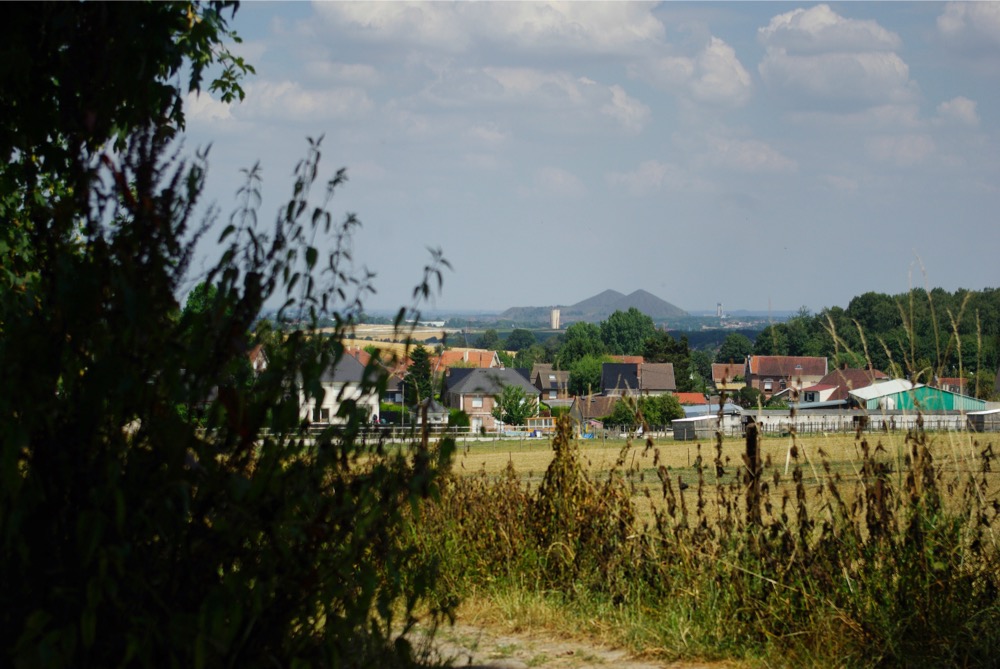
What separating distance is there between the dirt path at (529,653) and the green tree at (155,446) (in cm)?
261

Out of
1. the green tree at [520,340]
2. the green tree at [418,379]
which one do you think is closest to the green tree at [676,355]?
the green tree at [520,340]

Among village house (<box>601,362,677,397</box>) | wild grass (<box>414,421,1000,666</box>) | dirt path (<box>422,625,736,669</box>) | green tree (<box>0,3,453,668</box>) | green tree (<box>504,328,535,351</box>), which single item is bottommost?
dirt path (<box>422,625,736,669</box>)

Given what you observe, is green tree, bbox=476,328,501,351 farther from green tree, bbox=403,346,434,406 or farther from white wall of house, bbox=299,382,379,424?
white wall of house, bbox=299,382,379,424

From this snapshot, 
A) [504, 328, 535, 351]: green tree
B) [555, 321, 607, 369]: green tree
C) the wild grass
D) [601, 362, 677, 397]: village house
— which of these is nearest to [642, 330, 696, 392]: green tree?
[601, 362, 677, 397]: village house

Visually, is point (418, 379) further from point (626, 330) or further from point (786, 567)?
point (626, 330)

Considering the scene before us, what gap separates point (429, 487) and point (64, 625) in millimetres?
951

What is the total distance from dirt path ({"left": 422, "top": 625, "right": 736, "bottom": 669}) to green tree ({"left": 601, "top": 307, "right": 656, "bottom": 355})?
529 feet

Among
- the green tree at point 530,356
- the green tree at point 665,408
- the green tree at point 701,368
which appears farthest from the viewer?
the green tree at point 530,356

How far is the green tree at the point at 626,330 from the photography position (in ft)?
552

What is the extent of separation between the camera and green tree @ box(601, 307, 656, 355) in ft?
552

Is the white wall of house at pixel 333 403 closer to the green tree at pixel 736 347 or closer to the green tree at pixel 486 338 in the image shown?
the green tree at pixel 486 338

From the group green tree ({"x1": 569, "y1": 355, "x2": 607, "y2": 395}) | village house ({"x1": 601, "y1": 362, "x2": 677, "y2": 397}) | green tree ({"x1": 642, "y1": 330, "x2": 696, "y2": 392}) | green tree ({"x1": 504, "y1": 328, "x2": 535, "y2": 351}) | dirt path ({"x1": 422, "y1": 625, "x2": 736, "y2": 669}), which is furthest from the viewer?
green tree ({"x1": 504, "y1": 328, "x2": 535, "y2": 351})

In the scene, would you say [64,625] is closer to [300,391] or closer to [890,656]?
[300,391]

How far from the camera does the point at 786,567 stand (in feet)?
18.3
